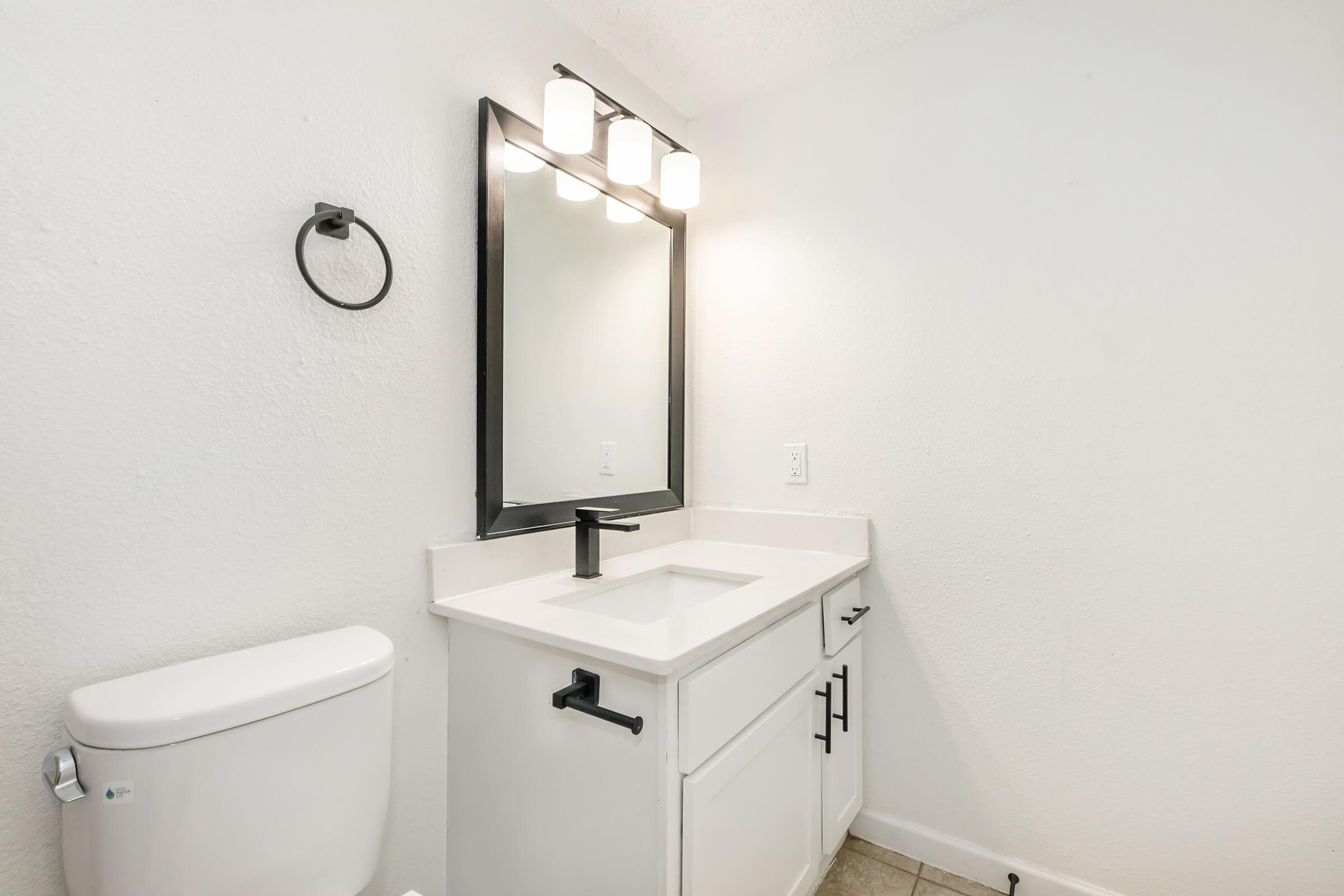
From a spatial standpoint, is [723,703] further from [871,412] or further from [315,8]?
[315,8]

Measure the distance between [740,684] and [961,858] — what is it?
0.93 meters

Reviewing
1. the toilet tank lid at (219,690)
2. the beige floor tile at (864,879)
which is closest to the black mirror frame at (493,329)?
the toilet tank lid at (219,690)

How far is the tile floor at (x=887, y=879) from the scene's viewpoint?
4.77ft

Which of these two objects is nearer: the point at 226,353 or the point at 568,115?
the point at 226,353

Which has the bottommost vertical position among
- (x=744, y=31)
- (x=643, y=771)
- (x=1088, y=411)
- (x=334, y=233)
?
(x=643, y=771)

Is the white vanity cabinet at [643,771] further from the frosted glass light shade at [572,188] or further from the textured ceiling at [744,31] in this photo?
the textured ceiling at [744,31]

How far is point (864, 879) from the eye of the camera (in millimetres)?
1499

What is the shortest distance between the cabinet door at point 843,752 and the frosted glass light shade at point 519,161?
51.5 inches

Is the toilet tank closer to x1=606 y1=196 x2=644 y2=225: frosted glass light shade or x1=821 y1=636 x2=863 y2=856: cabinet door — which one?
x1=821 y1=636 x2=863 y2=856: cabinet door

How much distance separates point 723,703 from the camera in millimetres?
1040

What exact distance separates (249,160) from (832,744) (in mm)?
1615

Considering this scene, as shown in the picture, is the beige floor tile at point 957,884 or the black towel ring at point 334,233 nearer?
the black towel ring at point 334,233

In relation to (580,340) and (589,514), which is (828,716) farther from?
(580,340)

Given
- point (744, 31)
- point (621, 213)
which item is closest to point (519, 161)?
point (621, 213)
